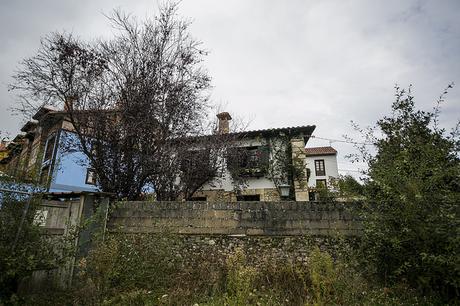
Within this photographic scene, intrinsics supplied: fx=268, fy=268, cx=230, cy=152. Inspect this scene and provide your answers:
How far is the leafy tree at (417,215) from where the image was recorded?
4.38 metres

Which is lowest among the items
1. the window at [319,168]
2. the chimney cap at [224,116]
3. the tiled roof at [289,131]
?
the tiled roof at [289,131]

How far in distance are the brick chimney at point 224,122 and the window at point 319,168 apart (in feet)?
69.1

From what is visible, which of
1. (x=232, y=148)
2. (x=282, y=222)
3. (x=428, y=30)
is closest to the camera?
(x=282, y=222)

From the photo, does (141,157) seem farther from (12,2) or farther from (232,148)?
(12,2)

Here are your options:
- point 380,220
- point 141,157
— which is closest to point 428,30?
point 380,220

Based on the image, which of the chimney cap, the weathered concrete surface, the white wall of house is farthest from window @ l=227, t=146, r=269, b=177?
the white wall of house

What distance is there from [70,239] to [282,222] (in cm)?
445

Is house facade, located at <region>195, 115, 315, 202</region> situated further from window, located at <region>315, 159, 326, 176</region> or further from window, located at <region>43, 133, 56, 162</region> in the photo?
window, located at <region>315, 159, 326, 176</region>

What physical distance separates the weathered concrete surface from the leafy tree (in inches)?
33.9

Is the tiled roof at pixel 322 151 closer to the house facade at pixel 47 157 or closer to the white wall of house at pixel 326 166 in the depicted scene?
the white wall of house at pixel 326 166

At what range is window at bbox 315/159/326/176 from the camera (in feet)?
104

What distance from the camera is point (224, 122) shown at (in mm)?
13703

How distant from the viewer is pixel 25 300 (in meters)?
4.67

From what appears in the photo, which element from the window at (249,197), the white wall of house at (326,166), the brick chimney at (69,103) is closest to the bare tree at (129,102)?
the brick chimney at (69,103)
